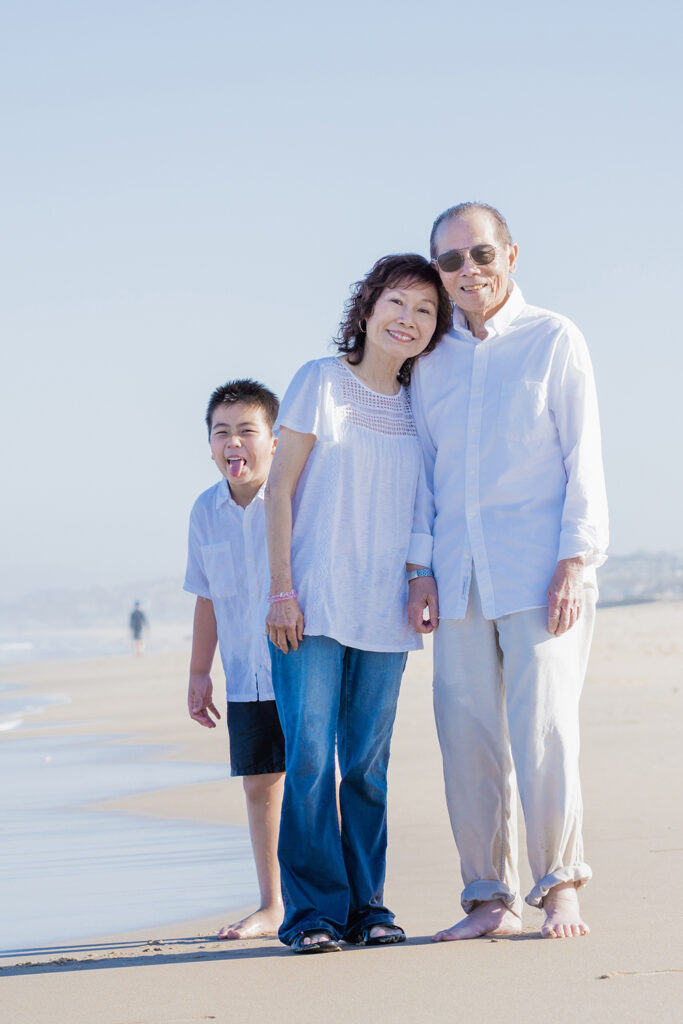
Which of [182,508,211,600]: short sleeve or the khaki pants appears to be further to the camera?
[182,508,211,600]: short sleeve

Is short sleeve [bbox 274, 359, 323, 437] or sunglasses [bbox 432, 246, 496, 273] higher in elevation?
sunglasses [bbox 432, 246, 496, 273]

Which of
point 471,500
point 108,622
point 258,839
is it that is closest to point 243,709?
point 258,839

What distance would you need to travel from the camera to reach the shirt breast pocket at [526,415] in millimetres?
3711

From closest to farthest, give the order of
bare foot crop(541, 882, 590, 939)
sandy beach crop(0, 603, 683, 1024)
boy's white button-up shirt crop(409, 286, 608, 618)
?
sandy beach crop(0, 603, 683, 1024) < bare foot crop(541, 882, 590, 939) < boy's white button-up shirt crop(409, 286, 608, 618)

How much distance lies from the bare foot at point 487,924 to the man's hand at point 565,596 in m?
0.79

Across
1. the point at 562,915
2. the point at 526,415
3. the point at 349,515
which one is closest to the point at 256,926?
the point at 562,915

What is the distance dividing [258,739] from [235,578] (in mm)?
528

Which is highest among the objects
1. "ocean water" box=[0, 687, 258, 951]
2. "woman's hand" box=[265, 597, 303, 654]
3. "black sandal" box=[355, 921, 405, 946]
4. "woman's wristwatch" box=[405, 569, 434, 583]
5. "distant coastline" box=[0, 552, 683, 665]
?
"woman's wristwatch" box=[405, 569, 434, 583]

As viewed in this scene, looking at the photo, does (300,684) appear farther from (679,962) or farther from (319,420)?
(679,962)

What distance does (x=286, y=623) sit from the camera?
3.62 metres

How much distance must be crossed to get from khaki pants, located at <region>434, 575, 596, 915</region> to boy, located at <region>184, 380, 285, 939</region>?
2.14 feet

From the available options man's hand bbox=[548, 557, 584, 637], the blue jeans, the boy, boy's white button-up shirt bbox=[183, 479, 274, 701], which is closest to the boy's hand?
the boy

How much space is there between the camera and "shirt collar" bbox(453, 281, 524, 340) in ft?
12.7

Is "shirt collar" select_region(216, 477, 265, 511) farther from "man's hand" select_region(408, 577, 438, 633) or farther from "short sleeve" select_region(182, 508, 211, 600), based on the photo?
"man's hand" select_region(408, 577, 438, 633)
